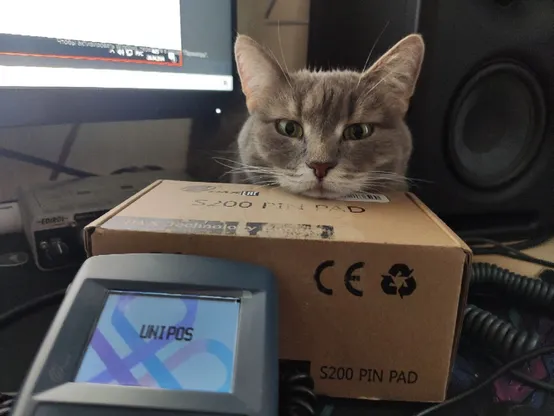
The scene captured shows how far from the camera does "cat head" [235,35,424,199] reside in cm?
60

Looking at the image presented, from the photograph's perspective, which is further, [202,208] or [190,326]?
[202,208]

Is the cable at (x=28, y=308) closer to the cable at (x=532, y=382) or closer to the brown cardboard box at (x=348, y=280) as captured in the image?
the brown cardboard box at (x=348, y=280)

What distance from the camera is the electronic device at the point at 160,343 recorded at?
31 cm

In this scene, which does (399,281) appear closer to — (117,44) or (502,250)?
(502,250)

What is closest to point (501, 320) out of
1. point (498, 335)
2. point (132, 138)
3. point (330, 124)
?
point (498, 335)

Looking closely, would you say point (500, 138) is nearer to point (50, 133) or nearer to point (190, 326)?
point (190, 326)

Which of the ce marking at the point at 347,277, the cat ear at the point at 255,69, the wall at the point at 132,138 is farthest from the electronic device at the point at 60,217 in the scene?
the ce marking at the point at 347,277

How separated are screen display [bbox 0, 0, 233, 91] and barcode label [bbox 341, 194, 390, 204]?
1.29 ft

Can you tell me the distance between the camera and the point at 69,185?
31.7 inches

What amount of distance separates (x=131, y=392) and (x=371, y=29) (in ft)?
2.43

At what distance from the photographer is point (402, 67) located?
631mm

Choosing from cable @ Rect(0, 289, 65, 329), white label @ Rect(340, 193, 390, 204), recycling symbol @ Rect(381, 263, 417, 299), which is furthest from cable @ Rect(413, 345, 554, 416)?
cable @ Rect(0, 289, 65, 329)

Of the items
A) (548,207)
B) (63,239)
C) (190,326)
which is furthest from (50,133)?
(548,207)

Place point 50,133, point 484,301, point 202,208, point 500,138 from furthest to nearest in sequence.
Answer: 1. point 50,133
2. point 500,138
3. point 484,301
4. point 202,208
